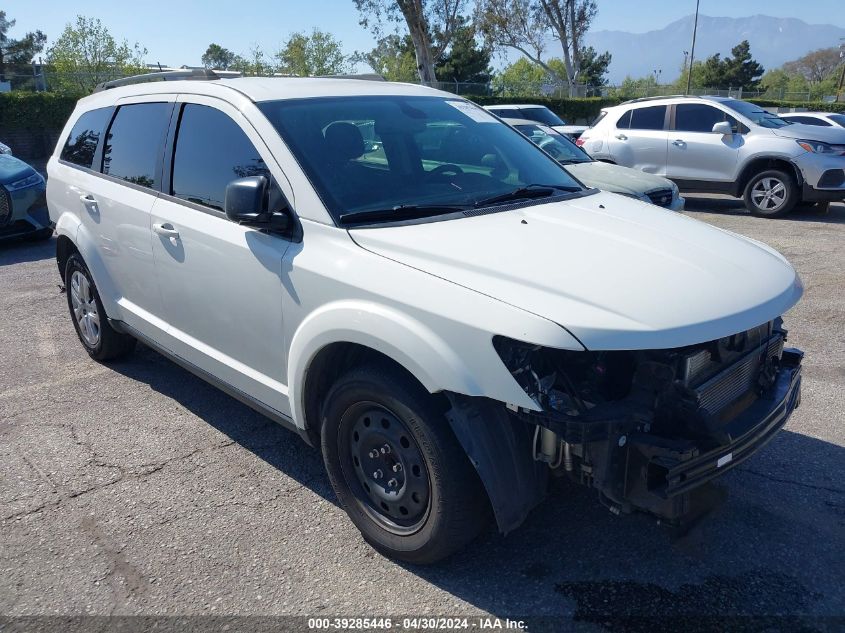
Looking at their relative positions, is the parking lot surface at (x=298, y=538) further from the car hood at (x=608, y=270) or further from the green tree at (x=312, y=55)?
the green tree at (x=312, y=55)

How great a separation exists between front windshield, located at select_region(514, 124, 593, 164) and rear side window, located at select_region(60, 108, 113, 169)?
574 cm

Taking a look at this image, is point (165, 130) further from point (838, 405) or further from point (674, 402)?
point (838, 405)

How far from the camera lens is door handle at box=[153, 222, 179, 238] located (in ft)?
12.3

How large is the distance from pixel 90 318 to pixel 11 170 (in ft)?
18.6

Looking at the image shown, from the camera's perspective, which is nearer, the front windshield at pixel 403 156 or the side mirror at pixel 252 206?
the side mirror at pixel 252 206

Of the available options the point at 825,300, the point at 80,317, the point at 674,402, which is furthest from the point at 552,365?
the point at 825,300

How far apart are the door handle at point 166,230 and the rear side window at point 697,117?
10.2 metres

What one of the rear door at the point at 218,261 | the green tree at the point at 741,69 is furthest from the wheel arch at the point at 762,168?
the green tree at the point at 741,69

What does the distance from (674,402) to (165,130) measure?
122 inches

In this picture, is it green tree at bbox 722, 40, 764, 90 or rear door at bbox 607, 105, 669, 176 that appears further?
green tree at bbox 722, 40, 764, 90

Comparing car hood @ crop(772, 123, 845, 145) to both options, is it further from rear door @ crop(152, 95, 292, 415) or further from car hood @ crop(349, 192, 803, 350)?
rear door @ crop(152, 95, 292, 415)

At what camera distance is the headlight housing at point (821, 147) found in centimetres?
1066

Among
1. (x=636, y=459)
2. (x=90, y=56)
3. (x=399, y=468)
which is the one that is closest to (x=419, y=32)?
(x=90, y=56)

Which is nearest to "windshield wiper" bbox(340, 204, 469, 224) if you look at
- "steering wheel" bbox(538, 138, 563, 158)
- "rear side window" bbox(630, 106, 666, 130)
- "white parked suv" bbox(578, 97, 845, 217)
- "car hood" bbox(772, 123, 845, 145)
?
"steering wheel" bbox(538, 138, 563, 158)
